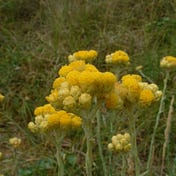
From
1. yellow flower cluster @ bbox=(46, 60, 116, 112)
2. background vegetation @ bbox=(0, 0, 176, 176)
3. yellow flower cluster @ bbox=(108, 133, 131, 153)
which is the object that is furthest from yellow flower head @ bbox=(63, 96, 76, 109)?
background vegetation @ bbox=(0, 0, 176, 176)


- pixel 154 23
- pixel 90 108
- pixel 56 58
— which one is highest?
pixel 154 23

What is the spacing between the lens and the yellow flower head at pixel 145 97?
1.27 metres

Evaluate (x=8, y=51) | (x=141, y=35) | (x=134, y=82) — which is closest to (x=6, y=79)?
(x=8, y=51)

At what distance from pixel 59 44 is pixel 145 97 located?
2.46 metres

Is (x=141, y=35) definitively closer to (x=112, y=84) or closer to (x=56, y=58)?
(x=56, y=58)

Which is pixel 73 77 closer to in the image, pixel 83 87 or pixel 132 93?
pixel 83 87

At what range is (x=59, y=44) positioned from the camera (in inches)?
145

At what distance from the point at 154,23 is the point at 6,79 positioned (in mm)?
1156

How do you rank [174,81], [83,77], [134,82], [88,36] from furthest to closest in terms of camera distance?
[88,36]
[174,81]
[134,82]
[83,77]

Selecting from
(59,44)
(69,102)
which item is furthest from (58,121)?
(59,44)

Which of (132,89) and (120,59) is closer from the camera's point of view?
(132,89)

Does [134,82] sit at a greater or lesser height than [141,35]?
lesser

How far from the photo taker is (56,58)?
3.58 meters

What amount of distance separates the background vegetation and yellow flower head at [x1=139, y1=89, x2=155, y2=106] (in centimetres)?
146
